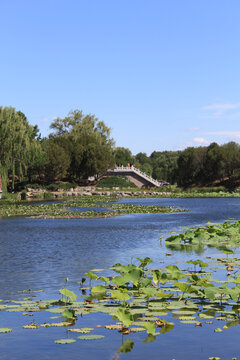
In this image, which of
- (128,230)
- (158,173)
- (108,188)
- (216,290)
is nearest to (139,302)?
(216,290)

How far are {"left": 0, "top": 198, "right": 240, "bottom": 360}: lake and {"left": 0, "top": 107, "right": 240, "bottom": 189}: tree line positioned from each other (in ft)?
89.9

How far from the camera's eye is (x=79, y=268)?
17781 mm

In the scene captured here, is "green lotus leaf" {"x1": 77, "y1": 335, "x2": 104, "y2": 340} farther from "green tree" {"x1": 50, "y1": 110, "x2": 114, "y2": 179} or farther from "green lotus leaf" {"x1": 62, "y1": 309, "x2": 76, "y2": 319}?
"green tree" {"x1": 50, "y1": 110, "x2": 114, "y2": 179}

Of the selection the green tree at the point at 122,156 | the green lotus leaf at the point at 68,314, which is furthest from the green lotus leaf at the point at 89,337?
the green tree at the point at 122,156

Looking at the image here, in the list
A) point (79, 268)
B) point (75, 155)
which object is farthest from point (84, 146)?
point (79, 268)

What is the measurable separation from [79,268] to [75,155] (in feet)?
289

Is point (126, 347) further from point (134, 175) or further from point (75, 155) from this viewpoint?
point (134, 175)

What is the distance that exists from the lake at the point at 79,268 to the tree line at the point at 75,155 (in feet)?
89.9

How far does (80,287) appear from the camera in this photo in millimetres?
14156

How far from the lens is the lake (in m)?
8.98

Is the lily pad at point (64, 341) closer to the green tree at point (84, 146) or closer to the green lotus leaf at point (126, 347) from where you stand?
the green lotus leaf at point (126, 347)

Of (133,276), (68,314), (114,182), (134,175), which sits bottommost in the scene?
(68,314)

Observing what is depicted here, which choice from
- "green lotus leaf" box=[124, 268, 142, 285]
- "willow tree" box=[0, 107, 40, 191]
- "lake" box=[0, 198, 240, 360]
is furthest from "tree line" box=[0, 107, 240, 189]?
"green lotus leaf" box=[124, 268, 142, 285]

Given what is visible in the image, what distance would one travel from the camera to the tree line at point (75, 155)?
6700cm
